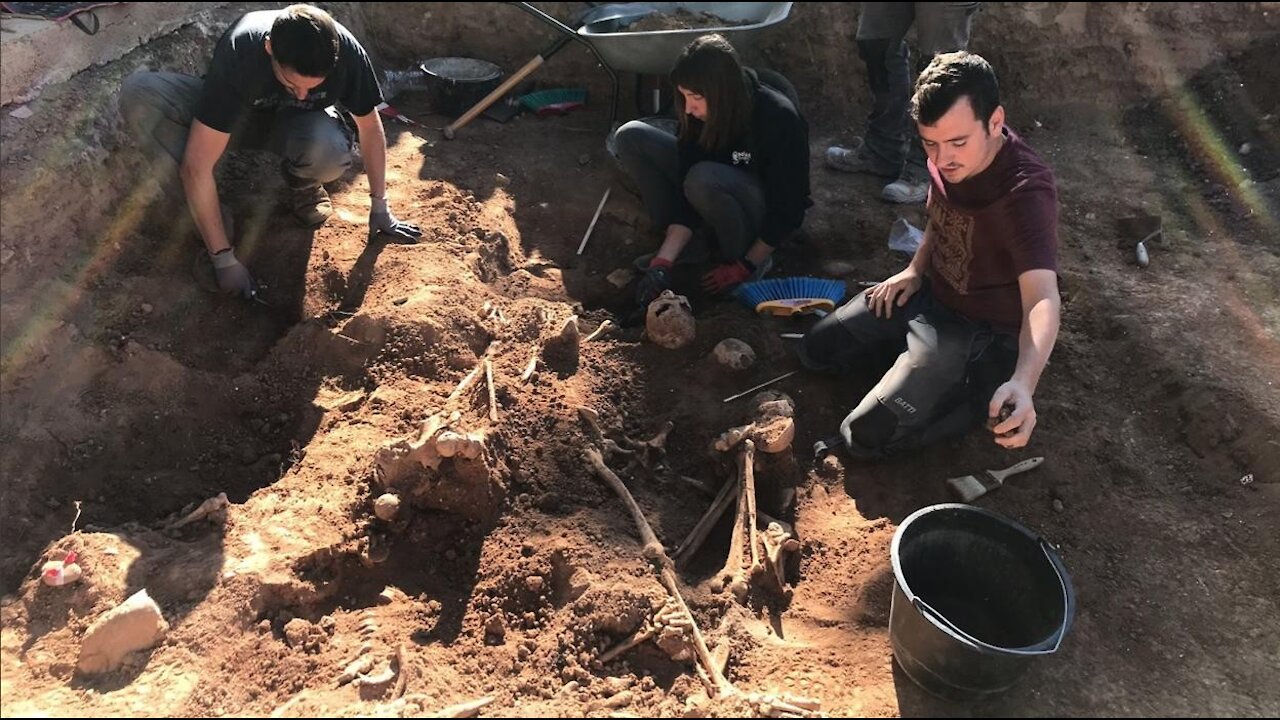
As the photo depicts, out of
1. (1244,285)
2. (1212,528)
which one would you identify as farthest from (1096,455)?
(1244,285)

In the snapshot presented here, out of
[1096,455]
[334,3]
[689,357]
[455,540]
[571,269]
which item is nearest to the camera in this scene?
[455,540]

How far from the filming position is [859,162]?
475 centimetres

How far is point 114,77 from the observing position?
357cm

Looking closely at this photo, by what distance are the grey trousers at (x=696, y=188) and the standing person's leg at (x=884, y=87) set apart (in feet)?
4.16

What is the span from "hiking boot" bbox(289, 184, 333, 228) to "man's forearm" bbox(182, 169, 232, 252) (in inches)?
18.0

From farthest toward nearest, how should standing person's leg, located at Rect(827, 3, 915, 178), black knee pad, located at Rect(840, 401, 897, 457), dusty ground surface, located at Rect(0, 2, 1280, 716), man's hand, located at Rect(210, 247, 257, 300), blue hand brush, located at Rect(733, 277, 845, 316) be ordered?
standing person's leg, located at Rect(827, 3, 915, 178)
blue hand brush, located at Rect(733, 277, 845, 316)
man's hand, located at Rect(210, 247, 257, 300)
black knee pad, located at Rect(840, 401, 897, 457)
dusty ground surface, located at Rect(0, 2, 1280, 716)

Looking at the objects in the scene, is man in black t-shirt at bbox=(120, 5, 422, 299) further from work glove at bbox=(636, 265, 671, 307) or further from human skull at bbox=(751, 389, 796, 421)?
human skull at bbox=(751, 389, 796, 421)

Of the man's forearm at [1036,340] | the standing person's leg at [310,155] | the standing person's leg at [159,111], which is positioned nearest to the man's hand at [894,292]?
the man's forearm at [1036,340]

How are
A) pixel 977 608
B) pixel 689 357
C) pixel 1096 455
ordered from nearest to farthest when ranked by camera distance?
pixel 977 608
pixel 1096 455
pixel 689 357

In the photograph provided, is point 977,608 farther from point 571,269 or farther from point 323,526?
point 571,269

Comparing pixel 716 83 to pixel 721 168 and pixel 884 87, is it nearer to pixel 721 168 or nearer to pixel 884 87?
pixel 721 168

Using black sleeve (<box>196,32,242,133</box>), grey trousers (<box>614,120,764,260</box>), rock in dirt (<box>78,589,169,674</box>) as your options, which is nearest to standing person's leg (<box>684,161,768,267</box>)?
grey trousers (<box>614,120,764,260</box>)

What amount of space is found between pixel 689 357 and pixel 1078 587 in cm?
165

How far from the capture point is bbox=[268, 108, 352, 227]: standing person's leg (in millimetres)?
3658
